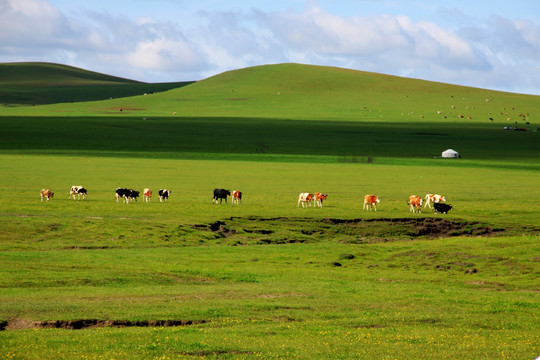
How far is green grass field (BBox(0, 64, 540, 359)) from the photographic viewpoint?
16.9 metres

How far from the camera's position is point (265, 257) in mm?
31688

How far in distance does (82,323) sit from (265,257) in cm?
1407

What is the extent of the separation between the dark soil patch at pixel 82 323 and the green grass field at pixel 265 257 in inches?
1.9

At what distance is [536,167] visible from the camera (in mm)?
83938

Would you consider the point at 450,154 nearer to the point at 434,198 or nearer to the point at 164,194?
the point at 434,198

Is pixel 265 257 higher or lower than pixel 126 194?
lower

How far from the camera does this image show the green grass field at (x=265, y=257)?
16859 mm

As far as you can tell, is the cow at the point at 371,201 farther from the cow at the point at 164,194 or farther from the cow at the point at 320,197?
the cow at the point at 164,194

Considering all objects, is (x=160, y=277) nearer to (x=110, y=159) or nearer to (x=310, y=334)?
(x=310, y=334)

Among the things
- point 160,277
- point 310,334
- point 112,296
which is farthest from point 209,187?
point 310,334

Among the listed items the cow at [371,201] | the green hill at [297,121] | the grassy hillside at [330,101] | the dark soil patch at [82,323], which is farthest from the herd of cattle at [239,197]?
the grassy hillside at [330,101]

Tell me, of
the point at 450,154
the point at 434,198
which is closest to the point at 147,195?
the point at 434,198

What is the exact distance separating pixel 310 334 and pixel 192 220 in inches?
907

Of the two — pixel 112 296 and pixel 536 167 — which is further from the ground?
pixel 536 167
